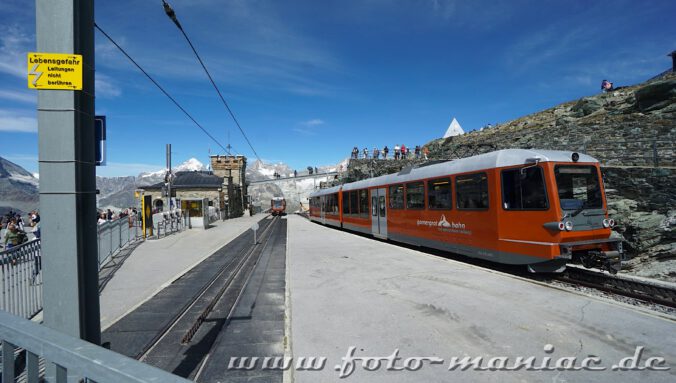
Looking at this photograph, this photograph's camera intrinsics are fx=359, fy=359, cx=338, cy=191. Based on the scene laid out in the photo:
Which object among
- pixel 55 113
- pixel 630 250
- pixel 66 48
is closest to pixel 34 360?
pixel 55 113

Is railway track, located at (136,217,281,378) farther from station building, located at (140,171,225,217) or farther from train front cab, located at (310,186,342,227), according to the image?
station building, located at (140,171,225,217)

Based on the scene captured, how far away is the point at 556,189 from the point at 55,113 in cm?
879

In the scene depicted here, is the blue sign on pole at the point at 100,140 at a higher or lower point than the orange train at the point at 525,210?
higher

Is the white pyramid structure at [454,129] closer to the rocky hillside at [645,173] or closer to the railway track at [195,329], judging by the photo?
the rocky hillside at [645,173]

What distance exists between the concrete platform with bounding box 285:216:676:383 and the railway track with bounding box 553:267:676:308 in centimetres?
77

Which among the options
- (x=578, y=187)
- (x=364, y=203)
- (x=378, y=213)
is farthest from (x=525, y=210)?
(x=364, y=203)

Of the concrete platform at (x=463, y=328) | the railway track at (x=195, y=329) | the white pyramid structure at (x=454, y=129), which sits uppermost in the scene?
the white pyramid structure at (x=454, y=129)

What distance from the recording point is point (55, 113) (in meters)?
2.85

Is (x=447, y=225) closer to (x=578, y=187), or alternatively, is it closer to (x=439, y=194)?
(x=439, y=194)

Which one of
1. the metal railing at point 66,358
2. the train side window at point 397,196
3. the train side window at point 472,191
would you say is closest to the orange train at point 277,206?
the train side window at point 397,196

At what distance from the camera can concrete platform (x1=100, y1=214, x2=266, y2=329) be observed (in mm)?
7454

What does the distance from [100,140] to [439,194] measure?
973 centimetres

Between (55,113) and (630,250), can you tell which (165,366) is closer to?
(55,113)

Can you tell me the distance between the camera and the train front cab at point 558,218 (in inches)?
307
